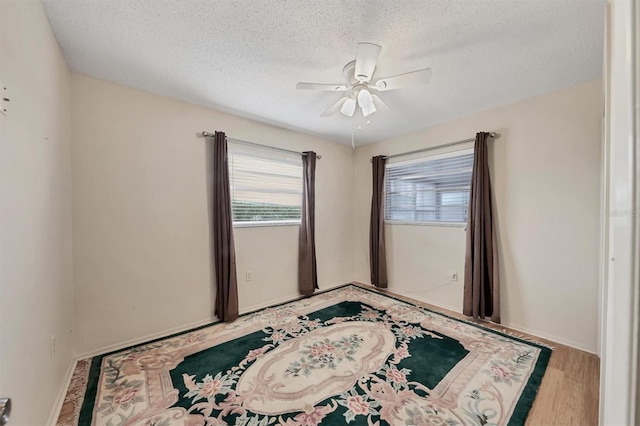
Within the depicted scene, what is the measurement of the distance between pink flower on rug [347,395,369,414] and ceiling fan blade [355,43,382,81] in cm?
224

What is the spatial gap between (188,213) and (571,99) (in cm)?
387

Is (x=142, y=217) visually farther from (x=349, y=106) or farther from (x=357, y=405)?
(x=357, y=405)

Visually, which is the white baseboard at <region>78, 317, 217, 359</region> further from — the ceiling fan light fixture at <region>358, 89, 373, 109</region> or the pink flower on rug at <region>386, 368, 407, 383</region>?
the ceiling fan light fixture at <region>358, 89, 373, 109</region>

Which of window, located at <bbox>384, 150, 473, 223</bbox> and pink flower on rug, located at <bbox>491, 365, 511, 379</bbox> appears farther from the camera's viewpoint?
window, located at <bbox>384, 150, 473, 223</bbox>

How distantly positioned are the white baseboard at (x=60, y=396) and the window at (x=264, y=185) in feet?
5.97

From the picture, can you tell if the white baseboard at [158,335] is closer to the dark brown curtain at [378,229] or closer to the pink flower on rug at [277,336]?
the pink flower on rug at [277,336]

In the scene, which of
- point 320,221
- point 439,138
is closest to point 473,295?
point 439,138

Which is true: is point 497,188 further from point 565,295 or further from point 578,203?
point 565,295

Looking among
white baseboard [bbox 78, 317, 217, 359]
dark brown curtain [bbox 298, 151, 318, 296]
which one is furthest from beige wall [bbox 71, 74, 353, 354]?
dark brown curtain [bbox 298, 151, 318, 296]

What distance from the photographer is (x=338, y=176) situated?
13.5 feet

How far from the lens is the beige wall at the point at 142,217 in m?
2.15

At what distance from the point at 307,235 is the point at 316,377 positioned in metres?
1.92

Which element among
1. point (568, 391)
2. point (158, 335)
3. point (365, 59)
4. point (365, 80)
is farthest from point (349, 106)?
point (158, 335)

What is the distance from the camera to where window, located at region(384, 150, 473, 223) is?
3076 millimetres
